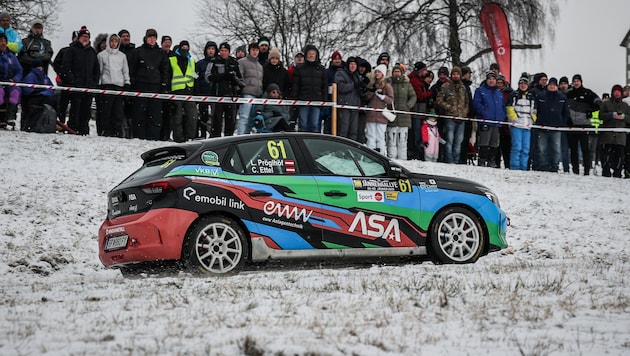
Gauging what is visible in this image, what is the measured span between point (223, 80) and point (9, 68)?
433 cm

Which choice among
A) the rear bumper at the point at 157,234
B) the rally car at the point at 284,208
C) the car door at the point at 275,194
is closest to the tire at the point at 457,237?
the rally car at the point at 284,208

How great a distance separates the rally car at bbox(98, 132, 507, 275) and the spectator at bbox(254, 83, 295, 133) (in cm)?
811

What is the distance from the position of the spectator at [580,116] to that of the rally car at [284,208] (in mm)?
13254

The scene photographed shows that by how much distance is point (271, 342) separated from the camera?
18.9 ft

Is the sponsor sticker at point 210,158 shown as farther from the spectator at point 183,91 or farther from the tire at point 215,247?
the spectator at point 183,91

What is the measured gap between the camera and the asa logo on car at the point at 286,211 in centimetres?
968

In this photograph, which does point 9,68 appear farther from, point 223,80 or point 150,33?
point 223,80

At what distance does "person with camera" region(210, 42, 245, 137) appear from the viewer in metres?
19.2

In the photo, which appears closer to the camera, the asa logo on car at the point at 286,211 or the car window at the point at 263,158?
the asa logo on car at the point at 286,211

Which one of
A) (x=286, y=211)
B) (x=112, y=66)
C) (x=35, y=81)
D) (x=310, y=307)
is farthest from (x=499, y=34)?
(x=310, y=307)

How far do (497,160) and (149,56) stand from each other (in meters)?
9.82

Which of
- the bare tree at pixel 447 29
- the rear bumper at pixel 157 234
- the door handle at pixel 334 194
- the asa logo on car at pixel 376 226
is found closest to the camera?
the rear bumper at pixel 157 234

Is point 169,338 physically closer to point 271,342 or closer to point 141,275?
point 271,342

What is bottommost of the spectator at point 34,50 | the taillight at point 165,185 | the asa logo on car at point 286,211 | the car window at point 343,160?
the asa logo on car at point 286,211
